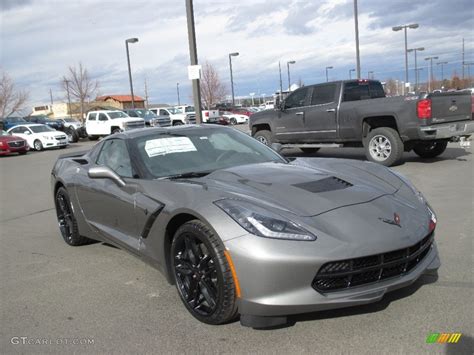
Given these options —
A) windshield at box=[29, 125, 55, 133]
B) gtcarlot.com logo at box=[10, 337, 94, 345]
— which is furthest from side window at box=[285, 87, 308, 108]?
windshield at box=[29, 125, 55, 133]

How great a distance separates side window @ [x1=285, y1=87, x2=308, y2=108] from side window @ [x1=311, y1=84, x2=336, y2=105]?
30 cm

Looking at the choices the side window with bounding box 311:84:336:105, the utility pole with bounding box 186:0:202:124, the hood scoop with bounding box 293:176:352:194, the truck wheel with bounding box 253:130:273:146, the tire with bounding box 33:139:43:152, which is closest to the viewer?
the hood scoop with bounding box 293:176:352:194

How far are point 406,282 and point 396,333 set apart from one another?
12.6 inches

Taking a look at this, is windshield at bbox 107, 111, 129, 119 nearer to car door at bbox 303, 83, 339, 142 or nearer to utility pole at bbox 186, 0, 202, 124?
utility pole at bbox 186, 0, 202, 124

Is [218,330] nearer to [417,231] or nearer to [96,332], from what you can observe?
[96,332]

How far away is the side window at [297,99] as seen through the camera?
11727mm

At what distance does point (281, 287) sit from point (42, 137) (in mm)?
24863

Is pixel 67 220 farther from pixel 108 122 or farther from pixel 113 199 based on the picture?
pixel 108 122

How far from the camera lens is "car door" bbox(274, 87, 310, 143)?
A: 11.7 metres

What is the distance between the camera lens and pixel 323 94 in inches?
443

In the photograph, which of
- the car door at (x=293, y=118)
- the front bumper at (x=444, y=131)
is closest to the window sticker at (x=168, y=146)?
the front bumper at (x=444, y=131)

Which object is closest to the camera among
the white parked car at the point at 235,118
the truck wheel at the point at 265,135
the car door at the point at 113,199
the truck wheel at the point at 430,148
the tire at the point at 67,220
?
the car door at the point at 113,199

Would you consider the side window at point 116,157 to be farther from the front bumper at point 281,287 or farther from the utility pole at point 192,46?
the utility pole at point 192,46

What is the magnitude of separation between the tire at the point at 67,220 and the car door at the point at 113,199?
0.45 metres
